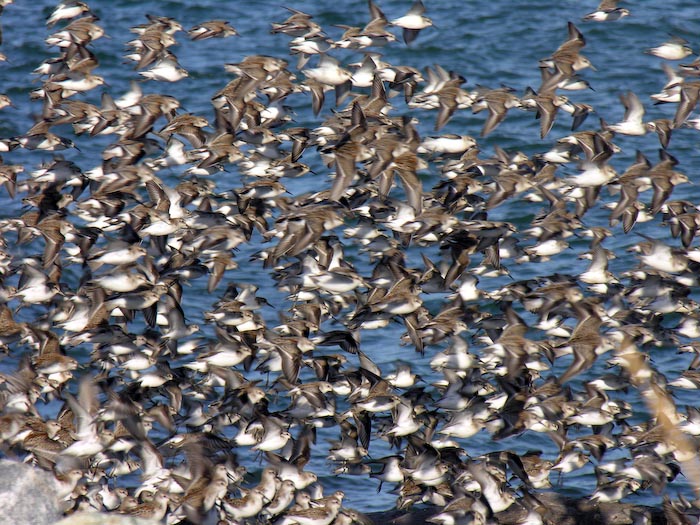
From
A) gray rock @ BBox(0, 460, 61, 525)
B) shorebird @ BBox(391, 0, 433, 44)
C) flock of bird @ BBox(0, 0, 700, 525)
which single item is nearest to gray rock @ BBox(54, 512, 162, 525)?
gray rock @ BBox(0, 460, 61, 525)

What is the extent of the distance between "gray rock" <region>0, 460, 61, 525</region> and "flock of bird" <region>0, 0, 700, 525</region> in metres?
2.86

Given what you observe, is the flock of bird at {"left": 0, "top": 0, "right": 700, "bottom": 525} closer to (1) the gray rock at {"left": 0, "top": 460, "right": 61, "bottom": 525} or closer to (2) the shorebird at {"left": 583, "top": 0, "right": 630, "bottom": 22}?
(2) the shorebird at {"left": 583, "top": 0, "right": 630, "bottom": 22}

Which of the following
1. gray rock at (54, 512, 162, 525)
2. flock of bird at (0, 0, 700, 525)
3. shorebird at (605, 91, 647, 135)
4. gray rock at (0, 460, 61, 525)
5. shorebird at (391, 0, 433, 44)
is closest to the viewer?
gray rock at (54, 512, 162, 525)

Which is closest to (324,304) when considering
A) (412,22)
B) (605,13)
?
(412,22)

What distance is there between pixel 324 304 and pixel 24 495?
6.17 metres

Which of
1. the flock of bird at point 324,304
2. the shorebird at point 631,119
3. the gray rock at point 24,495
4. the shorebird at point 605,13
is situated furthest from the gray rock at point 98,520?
the shorebird at point 605,13

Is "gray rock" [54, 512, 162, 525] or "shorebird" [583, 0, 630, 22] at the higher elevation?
"gray rock" [54, 512, 162, 525]

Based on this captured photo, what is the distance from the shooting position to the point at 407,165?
1168cm

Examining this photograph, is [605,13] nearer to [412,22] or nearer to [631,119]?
[631,119]

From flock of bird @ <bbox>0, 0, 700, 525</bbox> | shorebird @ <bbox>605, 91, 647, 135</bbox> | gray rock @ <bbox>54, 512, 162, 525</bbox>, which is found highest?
gray rock @ <bbox>54, 512, 162, 525</bbox>

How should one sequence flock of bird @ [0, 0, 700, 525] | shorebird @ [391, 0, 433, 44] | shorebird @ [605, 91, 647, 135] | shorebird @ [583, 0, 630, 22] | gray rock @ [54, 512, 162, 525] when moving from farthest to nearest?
shorebird @ [583, 0, 630, 22], shorebird @ [391, 0, 433, 44], shorebird @ [605, 91, 647, 135], flock of bird @ [0, 0, 700, 525], gray rock @ [54, 512, 162, 525]

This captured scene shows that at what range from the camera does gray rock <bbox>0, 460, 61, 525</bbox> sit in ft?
24.5

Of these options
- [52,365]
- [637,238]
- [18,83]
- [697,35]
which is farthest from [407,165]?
[697,35]

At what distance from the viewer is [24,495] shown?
757cm
